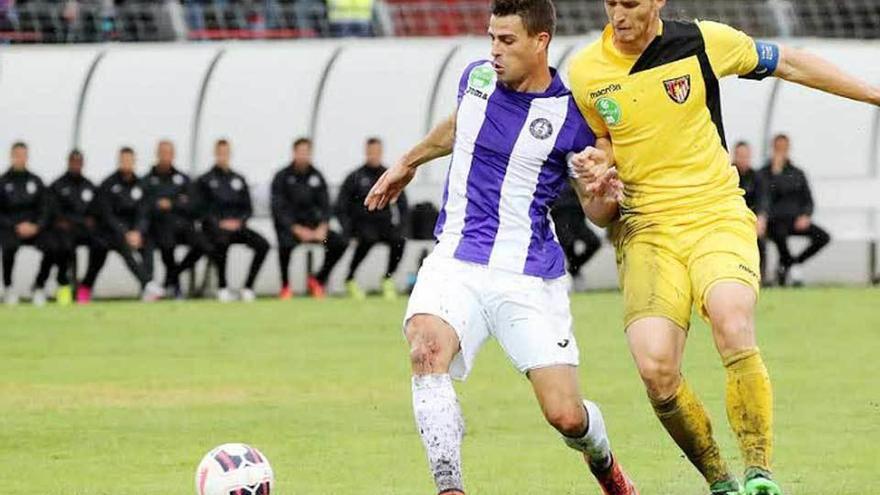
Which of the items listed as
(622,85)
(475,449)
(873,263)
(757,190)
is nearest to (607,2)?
(622,85)

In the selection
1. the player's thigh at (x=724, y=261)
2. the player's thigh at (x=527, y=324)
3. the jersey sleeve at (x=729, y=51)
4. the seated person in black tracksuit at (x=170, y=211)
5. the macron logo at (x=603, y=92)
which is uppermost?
the jersey sleeve at (x=729, y=51)

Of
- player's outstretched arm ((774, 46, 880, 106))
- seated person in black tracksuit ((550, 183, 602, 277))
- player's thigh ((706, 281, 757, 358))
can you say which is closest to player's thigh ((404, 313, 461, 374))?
player's thigh ((706, 281, 757, 358))

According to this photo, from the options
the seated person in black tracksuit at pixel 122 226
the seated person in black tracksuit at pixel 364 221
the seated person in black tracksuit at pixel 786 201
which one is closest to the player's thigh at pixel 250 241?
the seated person in black tracksuit at pixel 364 221

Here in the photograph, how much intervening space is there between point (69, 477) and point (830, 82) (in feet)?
14.2

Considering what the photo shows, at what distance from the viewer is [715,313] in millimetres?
8914

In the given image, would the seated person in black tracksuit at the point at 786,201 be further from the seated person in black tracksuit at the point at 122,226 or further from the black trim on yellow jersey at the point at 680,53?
the black trim on yellow jersey at the point at 680,53

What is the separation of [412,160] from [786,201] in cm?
1675

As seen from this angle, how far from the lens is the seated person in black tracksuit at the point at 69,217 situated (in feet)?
82.4

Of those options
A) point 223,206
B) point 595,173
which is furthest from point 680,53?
point 223,206

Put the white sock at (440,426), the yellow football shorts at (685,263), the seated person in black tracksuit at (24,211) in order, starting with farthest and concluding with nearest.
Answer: the seated person in black tracksuit at (24,211), the yellow football shorts at (685,263), the white sock at (440,426)

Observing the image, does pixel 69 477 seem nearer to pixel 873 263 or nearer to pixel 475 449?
pixel 475 449

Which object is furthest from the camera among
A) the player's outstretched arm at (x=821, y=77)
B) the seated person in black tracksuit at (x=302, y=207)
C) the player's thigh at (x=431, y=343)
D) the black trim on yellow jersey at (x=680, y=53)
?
the seated person in black tracksuit at (x=302, y=207)

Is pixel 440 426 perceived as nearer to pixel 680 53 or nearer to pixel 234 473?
pixel 234 473

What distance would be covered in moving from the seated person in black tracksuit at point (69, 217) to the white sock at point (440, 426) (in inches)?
670
